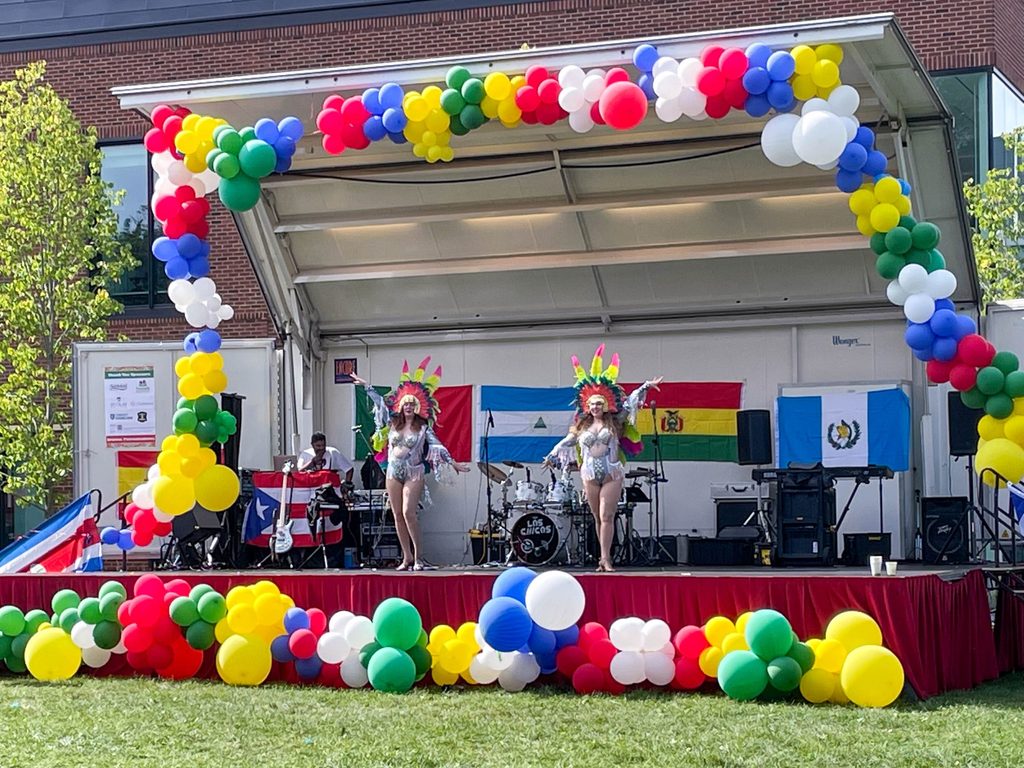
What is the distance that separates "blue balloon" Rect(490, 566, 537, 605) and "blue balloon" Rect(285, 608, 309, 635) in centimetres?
137

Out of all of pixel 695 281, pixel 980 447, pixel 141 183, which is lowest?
pixel 980 447

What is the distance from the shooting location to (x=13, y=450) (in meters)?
17.3

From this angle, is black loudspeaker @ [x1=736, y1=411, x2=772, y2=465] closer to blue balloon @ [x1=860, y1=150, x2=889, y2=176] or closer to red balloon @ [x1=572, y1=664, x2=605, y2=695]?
blue balloon @ [x1=860, y1=150, x2=889, y2=176]

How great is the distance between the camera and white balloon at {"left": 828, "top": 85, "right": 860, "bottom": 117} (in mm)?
10141

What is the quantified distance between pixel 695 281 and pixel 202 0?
9.90 metres

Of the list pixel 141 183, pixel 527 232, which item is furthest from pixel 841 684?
pixel 141 183

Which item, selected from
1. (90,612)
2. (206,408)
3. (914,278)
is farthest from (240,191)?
(914,278)

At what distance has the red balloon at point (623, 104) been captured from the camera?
1038 centimetres

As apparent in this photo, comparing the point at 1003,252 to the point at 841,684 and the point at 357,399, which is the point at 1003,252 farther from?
the point at 841,684

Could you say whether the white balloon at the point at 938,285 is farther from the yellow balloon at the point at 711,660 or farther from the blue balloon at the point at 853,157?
the yellow balloon at the point at 711,660

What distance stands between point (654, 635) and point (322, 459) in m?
5.20

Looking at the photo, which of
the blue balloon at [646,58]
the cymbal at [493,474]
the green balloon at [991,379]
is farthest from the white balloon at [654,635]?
the cymbal at [493,474]

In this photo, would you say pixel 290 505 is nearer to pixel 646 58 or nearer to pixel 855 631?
pixel 646 58

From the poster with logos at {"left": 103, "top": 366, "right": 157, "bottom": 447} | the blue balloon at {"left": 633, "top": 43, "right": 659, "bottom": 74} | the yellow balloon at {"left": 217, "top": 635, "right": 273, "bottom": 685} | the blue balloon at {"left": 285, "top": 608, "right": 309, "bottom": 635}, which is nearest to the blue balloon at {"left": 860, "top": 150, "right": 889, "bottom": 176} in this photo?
the blue balloon at {"left": 633, "top": 43, "right": 659, "bottom": 74}
